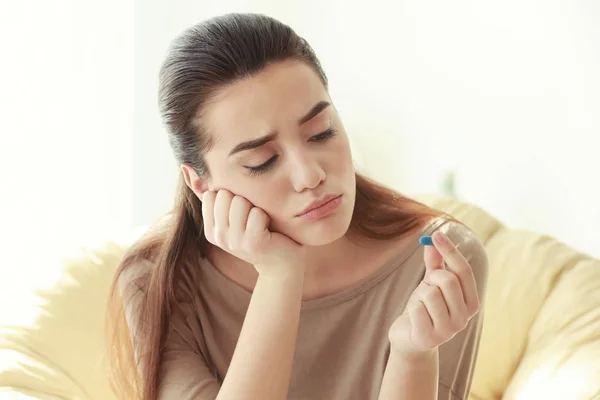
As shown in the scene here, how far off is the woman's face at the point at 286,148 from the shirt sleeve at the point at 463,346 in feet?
0.87

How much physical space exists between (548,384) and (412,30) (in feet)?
5.22

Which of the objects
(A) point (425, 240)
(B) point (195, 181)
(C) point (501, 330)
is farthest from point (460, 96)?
(A) point (425, 240)

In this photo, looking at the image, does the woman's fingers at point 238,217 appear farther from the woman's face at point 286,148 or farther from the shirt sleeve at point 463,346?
the shirt sleeve at point 463,346

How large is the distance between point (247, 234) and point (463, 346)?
1.40 ft

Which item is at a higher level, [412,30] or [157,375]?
[412,30]

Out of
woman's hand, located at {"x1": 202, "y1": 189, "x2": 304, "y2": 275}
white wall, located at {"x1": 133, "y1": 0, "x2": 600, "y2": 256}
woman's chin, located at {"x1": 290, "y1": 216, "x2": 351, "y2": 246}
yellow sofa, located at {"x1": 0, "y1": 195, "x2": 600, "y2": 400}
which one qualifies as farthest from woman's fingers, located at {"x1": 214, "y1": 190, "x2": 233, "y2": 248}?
white wall, located at {"x1": 133, "y1": 0, "x2": 600, "y2": 256}

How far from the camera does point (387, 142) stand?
9.80 feet

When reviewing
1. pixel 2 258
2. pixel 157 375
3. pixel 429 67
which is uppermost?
pixel 429 67

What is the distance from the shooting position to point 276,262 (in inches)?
47.7

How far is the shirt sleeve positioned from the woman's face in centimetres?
26

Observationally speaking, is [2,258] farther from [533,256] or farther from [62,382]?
[533,256]

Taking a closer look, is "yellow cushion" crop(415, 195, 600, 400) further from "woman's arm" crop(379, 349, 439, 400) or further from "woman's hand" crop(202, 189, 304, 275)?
"woman's hand" crop(202, 189, 304, 275)

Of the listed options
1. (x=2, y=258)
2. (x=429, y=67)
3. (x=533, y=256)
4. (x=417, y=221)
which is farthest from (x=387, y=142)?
(x=417, y=221)

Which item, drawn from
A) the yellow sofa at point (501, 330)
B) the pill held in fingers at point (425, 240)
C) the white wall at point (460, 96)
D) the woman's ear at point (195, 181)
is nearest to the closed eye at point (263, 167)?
the woman's ear at point (195, 181)
